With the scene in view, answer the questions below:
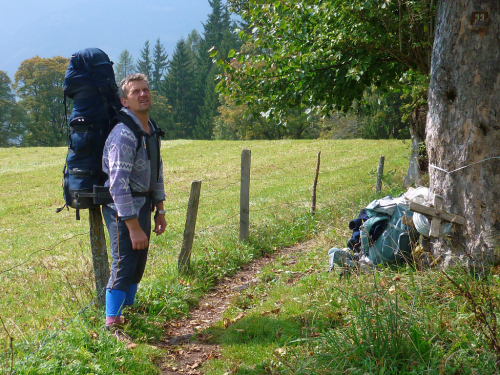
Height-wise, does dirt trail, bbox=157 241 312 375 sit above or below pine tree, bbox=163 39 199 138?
below

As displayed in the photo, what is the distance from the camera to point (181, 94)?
76938mm

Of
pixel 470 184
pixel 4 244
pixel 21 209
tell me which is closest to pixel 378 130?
pixel 21 209

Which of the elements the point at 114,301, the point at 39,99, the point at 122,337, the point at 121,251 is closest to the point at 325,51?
the point at 121,251

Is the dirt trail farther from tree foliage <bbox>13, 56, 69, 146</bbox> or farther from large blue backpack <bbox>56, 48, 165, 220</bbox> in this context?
tree foliage <bbox>13, 56, 69, 146</bbox>

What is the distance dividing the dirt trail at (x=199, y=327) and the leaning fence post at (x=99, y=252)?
798 millimetres

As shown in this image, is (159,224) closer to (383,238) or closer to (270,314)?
(270,314)

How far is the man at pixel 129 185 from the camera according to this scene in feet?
11.8

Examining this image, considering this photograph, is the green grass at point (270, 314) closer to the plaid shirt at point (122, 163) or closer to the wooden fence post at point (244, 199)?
the wooden fence post at point (244, 199)

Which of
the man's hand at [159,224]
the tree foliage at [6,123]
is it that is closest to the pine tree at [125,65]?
the tree foliage at [6,123]

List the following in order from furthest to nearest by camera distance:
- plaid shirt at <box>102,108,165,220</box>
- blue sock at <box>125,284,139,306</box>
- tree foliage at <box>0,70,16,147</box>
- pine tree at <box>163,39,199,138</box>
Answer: pine tree at <box>163,39,199,138</box>
tree foliage at <box>0,70,16,147</box>
blue sock at <box>125,284,139,306</box>
plaid shirt at <box>102,108,165,220</box>

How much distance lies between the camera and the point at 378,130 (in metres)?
40.8

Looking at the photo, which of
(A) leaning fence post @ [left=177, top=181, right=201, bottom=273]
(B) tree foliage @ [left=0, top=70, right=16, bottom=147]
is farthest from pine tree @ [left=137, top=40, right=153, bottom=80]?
(A) leaning fence post @ [left=177, top=181, right=201, bottom=273]

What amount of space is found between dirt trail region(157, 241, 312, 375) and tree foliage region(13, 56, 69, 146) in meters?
64.4

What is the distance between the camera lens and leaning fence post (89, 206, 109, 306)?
411 cm
